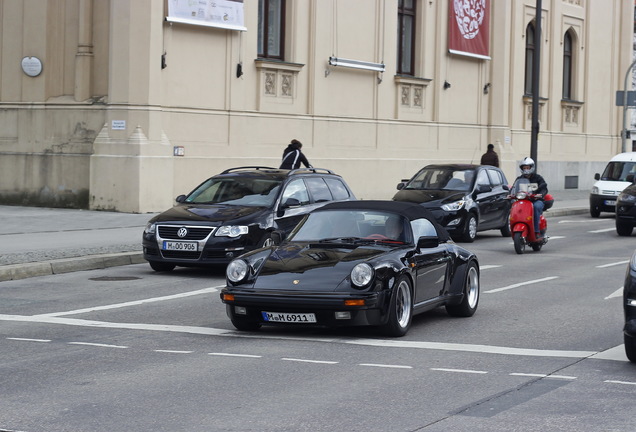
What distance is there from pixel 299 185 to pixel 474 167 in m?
7.51

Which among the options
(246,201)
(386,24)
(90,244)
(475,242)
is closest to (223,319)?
(246,201)

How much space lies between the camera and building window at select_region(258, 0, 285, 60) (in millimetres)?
31000

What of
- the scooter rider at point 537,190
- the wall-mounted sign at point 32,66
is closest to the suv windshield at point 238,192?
the scooter rider at point 537,190

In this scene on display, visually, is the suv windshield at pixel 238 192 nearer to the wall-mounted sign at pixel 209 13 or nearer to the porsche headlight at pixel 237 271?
the porsche headlight at pixel 237 271

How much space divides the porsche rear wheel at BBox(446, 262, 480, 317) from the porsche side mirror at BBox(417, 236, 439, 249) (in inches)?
33.6

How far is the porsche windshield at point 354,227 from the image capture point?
11977 millimetres

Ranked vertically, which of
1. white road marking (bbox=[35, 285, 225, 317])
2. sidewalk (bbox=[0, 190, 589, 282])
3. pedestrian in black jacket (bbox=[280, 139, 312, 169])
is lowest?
white road marking (bbox=[35, 285, 225, 317])

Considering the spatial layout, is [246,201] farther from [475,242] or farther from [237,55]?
[237,55]

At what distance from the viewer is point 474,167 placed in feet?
81.8

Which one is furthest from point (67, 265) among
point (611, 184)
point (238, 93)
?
point (611, 184)

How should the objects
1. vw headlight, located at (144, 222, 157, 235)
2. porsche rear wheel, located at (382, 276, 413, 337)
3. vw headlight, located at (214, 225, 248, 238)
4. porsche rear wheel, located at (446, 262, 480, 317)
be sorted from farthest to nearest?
vw headlight, located at (144, 222, 157, 235)
vw headlight, located at (214, 225, 248, 238)
porsche rear wheel, located at (446, 262, 480, 317)
porsche rear wheel, located at (382, 276, 413, 337)

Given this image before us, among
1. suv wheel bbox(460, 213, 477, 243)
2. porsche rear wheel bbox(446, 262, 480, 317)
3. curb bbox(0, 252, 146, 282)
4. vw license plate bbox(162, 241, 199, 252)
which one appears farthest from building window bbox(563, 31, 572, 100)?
porsche rear wheel bbox(446, 262, 480, 317)

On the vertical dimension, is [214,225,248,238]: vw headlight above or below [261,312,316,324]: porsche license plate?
above

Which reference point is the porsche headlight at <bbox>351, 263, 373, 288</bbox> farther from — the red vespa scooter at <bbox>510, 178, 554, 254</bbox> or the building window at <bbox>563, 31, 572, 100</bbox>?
the building window at <bbox>563, 31, 572, 100</bbox>
